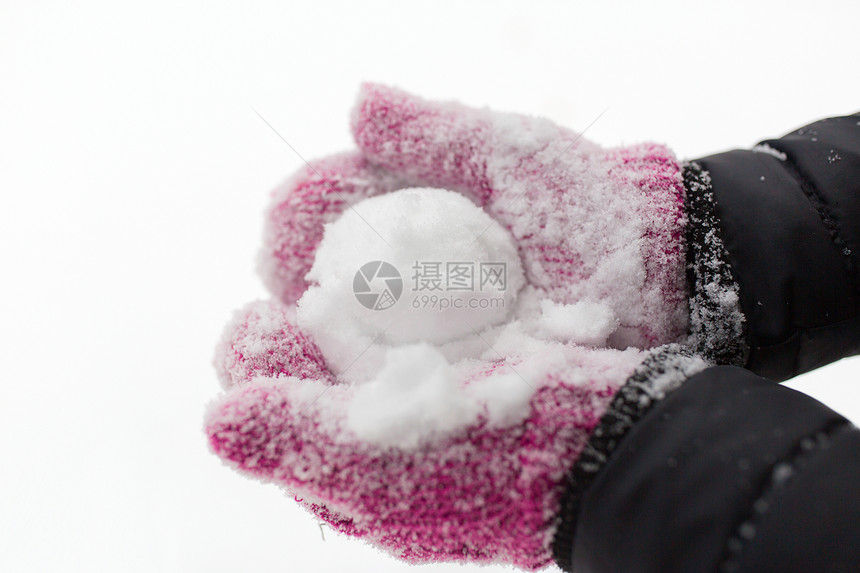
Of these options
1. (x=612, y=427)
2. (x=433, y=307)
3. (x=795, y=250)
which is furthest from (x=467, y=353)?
(x=795, y=250)

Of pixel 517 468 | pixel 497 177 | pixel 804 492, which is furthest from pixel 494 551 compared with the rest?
pixel 497 177

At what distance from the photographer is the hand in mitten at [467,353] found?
0.39 m

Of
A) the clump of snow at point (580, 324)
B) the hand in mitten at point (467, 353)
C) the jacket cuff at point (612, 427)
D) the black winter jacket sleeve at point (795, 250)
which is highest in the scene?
the hand in mitten at point (467, 353)

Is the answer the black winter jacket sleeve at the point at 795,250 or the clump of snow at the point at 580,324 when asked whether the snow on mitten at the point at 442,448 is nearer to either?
the clump of snow at the point at 580,324

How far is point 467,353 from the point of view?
51 centimetres

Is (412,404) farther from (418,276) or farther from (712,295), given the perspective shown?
(712,295)

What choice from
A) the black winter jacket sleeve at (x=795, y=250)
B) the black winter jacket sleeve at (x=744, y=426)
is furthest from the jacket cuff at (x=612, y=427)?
the black winter jacket sleeve at (x=795, y=250)

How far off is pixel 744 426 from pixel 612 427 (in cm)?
9

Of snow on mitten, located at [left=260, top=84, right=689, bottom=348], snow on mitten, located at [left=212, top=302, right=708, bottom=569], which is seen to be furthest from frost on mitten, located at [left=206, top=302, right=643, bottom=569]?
snow on mitten, located at [left=260, top=84, right=689, bottom=348]

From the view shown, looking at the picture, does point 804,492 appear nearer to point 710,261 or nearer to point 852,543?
point 852,543

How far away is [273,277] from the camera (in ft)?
2.03

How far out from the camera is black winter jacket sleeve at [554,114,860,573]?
0.34m

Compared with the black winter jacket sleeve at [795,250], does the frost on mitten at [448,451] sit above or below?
above

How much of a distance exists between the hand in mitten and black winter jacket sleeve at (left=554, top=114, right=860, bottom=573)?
23 mm
